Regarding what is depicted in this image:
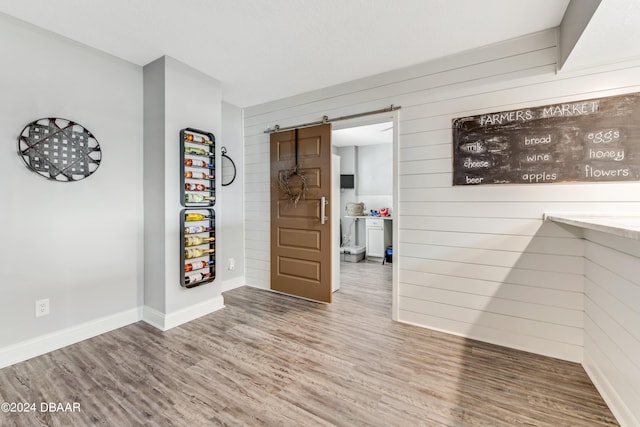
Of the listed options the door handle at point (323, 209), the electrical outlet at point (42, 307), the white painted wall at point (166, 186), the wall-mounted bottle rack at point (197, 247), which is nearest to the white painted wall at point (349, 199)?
the door handle at point (323, 209)

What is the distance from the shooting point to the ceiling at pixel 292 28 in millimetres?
1890

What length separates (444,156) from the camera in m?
2.52

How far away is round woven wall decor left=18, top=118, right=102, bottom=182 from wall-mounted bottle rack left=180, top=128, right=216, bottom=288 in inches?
29.1

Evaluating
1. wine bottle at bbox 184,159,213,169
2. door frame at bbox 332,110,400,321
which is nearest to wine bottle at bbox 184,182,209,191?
wine bottle at bbox 184,159,213,169

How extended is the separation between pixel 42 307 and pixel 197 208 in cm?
141

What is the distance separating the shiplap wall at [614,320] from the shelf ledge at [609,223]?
0.12 meters

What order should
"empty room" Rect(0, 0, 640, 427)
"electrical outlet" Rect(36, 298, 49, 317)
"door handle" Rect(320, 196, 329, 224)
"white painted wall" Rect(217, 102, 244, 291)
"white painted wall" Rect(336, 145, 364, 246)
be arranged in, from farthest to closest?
"white painted wall" Rect(336, 145, 364, 246), "white painted wall" Rect(217, 102, 244, 291), "door handle" Rect(320, 196, 329, 224), "electrical outlet" Rect(36, 298, 49, 317), "empty room" Rect(0, 0, 640, 427)

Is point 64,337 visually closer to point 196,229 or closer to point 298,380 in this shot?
point 196,229

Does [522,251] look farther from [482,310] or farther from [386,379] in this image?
[386,379]

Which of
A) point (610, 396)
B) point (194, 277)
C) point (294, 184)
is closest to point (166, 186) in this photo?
point (194, 277)

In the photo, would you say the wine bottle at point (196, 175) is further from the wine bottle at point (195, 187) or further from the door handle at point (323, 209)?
the door handle at point (323, 209)

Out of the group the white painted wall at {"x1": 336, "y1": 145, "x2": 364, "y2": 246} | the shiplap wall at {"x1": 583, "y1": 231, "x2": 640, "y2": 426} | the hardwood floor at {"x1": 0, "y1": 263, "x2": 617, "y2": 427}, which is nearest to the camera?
the shiplap wall at {"x1": 583, "y1": 231, "x2": 640, "y2": 426}

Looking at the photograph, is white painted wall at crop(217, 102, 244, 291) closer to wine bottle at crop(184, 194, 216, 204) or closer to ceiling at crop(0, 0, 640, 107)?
wine bottle at crop(184, 194, 216, 204)

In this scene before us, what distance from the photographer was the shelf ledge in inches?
43.1
